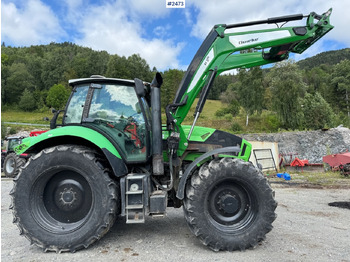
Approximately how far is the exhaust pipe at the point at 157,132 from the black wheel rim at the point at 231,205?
0.89 meters

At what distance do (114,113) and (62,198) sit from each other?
1.51 m

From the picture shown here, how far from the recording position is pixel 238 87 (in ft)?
113

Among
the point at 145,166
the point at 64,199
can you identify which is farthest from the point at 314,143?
the point at 64,199

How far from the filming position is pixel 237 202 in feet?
12.3

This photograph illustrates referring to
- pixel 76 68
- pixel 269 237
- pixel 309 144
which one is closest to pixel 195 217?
pixel 269 237

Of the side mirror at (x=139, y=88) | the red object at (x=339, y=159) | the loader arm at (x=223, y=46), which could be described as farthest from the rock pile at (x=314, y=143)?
the side mirror at (x=139, y=88)

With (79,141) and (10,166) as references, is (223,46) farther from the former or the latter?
(10,166)

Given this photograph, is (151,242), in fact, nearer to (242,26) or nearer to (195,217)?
(195,217)

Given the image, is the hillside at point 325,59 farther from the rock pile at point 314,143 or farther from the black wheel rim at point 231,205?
the black wheel rim at point 231,205

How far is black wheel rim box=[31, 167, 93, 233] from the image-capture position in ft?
12.0

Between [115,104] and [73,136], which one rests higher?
[115,104]

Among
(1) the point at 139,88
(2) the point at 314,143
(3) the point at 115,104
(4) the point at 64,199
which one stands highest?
(1) the point at 139,88

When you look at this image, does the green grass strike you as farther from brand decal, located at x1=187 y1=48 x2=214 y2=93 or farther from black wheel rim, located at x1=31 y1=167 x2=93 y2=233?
brand decal, located at x1=187 y1=48 x2=214 y2=93

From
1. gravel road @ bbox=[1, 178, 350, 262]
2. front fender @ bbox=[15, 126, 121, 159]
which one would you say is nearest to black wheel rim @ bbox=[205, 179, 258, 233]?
gravel road @ bbox=[1, 178, 350, 262]
